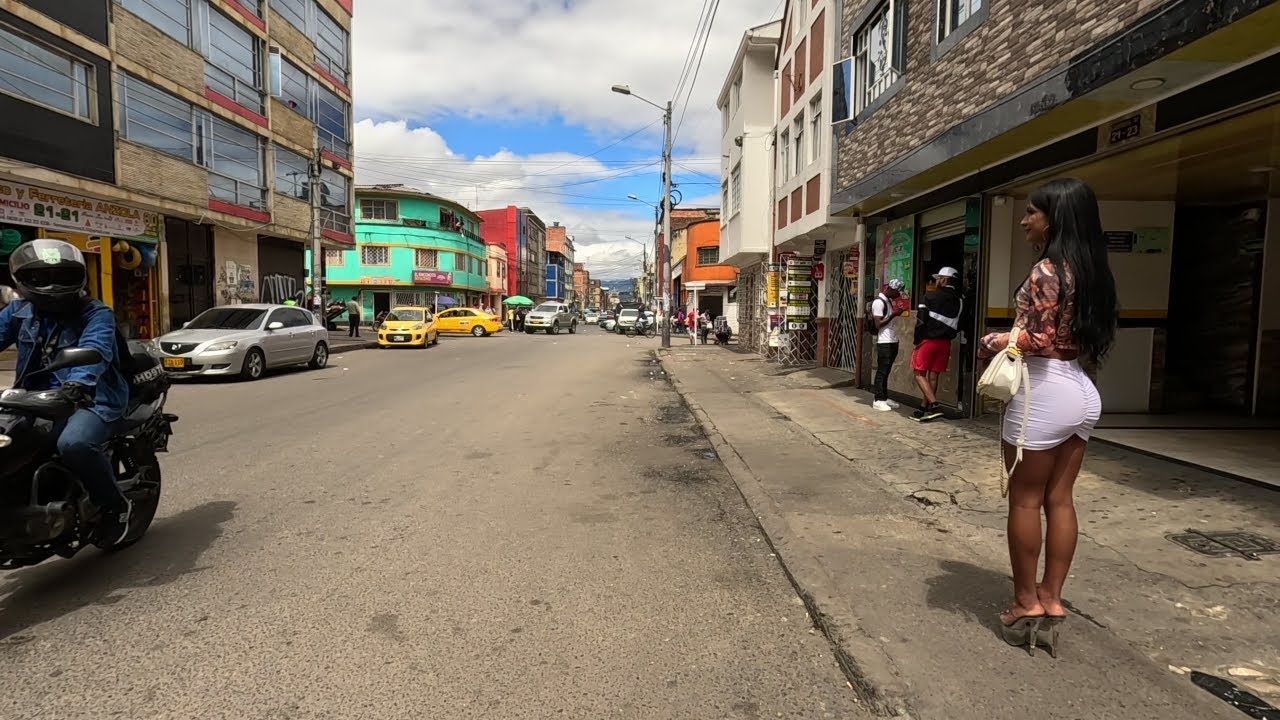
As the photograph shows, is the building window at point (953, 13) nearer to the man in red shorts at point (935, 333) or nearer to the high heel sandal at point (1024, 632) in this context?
the man in red shorts at point (935, 333)

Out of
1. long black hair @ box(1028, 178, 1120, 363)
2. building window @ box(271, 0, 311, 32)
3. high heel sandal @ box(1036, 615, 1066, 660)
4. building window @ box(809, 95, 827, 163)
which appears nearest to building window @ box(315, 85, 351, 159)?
building window @ box(271, 0, 311, 32)

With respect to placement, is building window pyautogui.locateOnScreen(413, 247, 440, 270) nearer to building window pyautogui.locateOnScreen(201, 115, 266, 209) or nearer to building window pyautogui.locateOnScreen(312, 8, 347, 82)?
building window pyautogui.locateOnScreen(312, 8, 347, 82)

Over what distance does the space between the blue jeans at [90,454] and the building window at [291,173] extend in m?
21.7

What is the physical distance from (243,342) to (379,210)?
39.3 metres

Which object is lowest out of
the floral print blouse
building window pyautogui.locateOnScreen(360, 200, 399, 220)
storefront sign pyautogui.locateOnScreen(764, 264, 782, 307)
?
the floral print blouse

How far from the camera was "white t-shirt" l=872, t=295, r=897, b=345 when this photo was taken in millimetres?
8820

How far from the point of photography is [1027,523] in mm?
2854

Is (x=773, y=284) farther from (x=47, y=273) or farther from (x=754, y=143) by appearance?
(x=47, y=273)

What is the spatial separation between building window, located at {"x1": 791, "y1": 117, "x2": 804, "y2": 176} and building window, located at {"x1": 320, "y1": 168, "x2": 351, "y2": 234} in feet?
57.2

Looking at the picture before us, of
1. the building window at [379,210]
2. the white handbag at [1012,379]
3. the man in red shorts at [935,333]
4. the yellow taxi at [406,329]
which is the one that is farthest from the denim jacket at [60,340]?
the building window at [379,210]

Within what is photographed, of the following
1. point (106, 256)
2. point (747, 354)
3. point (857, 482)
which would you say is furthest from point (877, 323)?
point (106, 256)

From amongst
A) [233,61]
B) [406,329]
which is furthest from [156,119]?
[406,329]

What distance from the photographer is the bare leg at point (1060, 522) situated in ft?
9.18

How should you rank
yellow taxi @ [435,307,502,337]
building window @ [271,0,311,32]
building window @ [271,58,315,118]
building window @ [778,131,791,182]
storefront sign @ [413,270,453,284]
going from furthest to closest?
storefront sign @ [413,270,453,284], yellow taxi @ [435,307,502,337], building window @ [271,58,315,118], building window @ [271,0,311,32], building window @ [778,131,791,182]
